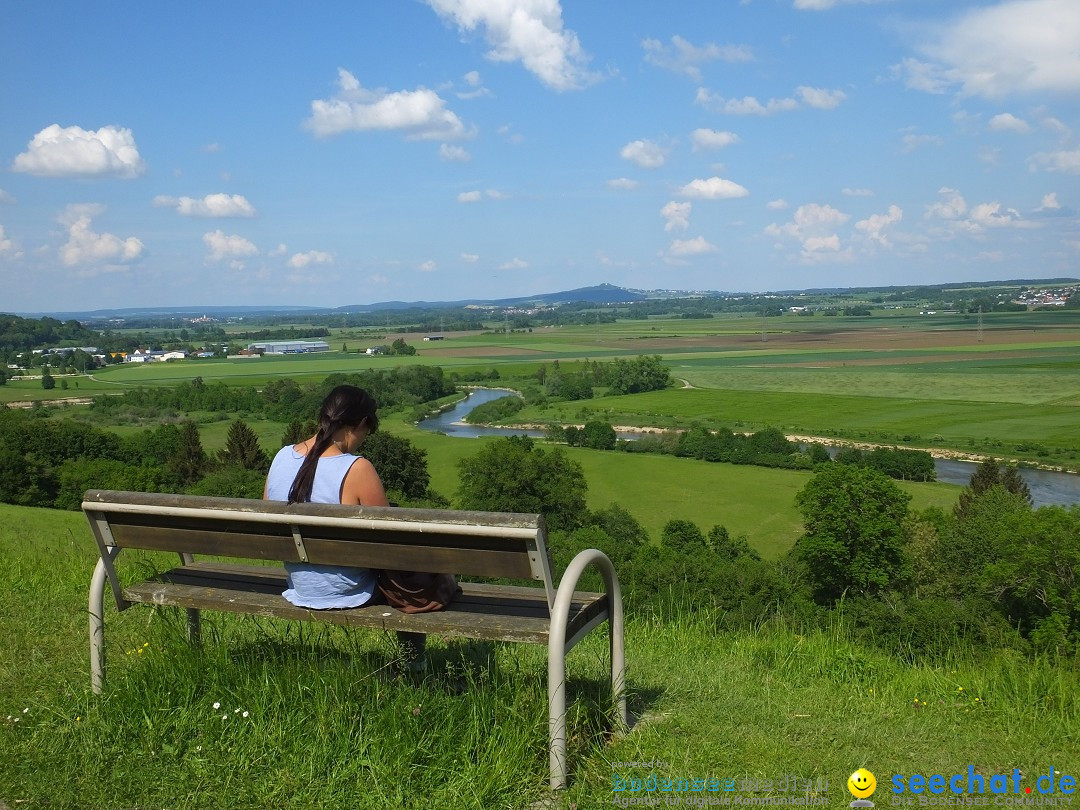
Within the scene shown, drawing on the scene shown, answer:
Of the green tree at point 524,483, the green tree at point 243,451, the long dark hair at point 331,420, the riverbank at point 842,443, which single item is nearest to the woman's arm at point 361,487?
the long dark hair at point 331,420

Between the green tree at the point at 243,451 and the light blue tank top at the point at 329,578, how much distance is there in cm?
6128

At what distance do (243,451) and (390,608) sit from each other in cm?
6313

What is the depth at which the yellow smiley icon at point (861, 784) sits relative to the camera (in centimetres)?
303

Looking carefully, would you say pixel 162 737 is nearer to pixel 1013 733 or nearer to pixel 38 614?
pixel 38 614

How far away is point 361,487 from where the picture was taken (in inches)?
148

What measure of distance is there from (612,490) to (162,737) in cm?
5415

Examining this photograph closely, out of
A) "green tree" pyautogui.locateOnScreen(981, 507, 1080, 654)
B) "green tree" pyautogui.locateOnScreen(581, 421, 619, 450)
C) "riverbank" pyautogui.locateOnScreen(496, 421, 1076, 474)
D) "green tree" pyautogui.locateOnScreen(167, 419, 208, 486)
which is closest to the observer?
"green tree" pyautogui.locateOnScreen(981, 507, 1080, 654)

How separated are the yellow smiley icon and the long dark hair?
2.32m

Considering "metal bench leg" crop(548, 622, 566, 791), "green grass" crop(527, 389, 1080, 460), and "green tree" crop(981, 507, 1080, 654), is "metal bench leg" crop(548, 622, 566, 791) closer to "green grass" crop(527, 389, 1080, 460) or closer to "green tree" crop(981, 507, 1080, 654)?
"green tree" crop(981, 507, 1080, 654)

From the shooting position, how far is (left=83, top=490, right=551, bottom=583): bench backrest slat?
3.10m

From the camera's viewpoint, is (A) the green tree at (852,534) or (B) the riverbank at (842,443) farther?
(B) the riverbank at (842,443)

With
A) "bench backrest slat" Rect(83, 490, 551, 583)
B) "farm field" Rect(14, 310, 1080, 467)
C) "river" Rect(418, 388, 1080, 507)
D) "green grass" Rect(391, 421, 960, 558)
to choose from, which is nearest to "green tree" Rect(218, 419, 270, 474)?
"green grass" Rect(391, 421, 960, 558)

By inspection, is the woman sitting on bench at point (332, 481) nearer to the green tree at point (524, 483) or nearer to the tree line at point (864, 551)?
the tree line at point (864, 551)

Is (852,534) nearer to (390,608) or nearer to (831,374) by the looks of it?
(390,608)
